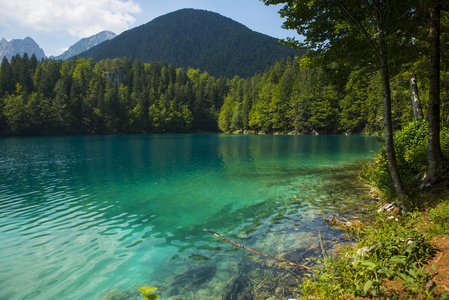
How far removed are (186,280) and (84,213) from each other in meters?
6.96

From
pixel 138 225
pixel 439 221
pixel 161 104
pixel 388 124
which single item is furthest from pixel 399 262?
Result: pixel 161 104

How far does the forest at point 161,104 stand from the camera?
8175 centimetres

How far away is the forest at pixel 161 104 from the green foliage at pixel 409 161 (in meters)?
59.7

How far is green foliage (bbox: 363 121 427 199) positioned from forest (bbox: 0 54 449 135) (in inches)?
2351

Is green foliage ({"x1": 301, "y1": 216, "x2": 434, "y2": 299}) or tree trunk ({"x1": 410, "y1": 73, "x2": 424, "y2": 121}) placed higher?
tree trunk ({"x1": 410, "y1": 73, "x2": 424, "y2": 121})

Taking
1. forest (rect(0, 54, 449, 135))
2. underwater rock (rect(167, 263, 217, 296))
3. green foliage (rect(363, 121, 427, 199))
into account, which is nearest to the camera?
underwater rock (rect(167, 263, 217, 296))

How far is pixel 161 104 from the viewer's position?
4894 inches

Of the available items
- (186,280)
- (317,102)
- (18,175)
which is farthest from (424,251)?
(317,102)

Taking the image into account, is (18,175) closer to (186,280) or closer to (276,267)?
(186,280)

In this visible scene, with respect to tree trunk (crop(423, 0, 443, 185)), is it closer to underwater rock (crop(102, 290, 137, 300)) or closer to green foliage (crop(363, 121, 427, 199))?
green foliage (crop(363, 121, 427, 199))

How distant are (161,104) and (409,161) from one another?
125 meters

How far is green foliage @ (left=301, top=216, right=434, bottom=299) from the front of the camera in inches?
135

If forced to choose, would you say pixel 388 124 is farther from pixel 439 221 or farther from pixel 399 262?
pixel 399 262

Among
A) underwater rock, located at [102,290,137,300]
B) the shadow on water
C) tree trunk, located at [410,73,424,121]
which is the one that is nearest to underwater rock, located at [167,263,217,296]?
the shadow on water
